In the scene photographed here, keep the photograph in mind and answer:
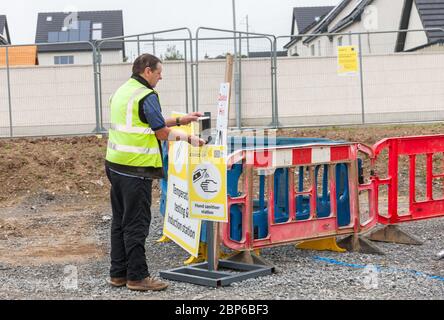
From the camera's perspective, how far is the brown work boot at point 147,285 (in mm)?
6461

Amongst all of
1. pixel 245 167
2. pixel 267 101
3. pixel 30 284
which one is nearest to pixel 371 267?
pixel 245 167

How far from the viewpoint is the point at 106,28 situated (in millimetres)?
62000

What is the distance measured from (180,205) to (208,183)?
3.33 feet

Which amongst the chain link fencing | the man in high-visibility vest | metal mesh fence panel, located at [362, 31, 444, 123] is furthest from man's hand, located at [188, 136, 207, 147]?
metal mesh fence panel, located at [362, 31, 444, 123]

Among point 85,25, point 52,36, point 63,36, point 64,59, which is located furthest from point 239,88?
point 52,36

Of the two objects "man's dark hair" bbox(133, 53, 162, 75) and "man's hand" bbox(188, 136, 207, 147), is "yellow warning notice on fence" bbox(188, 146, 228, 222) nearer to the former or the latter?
"man's hand" bbox(188, 136, 207, 147)

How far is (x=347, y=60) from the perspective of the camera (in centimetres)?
1844

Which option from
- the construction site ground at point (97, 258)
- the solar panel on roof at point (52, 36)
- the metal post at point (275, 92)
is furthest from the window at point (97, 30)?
the construction site ground at point (97, 258)

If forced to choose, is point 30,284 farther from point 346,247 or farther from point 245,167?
point 346,247

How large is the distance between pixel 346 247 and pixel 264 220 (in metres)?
1.08

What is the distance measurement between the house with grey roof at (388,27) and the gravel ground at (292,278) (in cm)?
1239

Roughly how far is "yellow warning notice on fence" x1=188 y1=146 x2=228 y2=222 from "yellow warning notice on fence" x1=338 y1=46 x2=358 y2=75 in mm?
12304

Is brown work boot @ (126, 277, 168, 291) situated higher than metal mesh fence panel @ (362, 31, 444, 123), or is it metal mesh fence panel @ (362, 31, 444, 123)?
metal mesh fence panel @ (362, 31, 444, 123)

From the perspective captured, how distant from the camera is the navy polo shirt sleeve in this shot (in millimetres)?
6336
